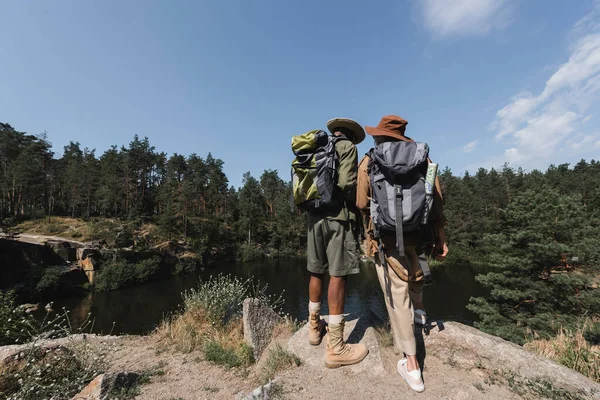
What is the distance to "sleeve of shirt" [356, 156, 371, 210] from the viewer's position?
7.53ft

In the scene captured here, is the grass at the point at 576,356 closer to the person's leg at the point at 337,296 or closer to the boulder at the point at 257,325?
the person's leg at the point at 337,296

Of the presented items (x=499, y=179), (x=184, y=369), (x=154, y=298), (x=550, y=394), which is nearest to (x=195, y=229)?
(x=154, y=298)

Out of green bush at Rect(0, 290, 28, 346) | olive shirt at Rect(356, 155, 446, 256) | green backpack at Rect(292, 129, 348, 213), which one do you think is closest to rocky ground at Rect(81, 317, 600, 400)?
olive shirt at Rect(356, 155, 446, 256)

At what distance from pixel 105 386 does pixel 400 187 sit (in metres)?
3.21

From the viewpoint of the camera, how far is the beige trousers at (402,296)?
2.17 metres

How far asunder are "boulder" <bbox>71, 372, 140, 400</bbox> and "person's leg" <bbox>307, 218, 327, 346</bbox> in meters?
1.93

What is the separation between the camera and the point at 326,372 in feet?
7.86

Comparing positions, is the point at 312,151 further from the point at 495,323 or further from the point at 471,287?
the point at 471,287

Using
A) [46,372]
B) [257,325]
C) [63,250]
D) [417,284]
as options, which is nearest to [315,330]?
[257,325]

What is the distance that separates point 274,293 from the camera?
23.2 m

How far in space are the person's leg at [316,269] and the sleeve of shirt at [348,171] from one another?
14.4 inches

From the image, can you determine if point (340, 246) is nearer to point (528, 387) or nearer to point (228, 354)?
point (528, 387)

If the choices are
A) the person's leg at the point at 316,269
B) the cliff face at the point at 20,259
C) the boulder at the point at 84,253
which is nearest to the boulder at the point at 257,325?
the person's leg at the point at 316,269

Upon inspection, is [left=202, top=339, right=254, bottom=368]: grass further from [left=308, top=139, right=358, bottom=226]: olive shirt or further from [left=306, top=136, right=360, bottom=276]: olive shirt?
[left=308, top=139, right=358, bottom=226]: olive shirt
